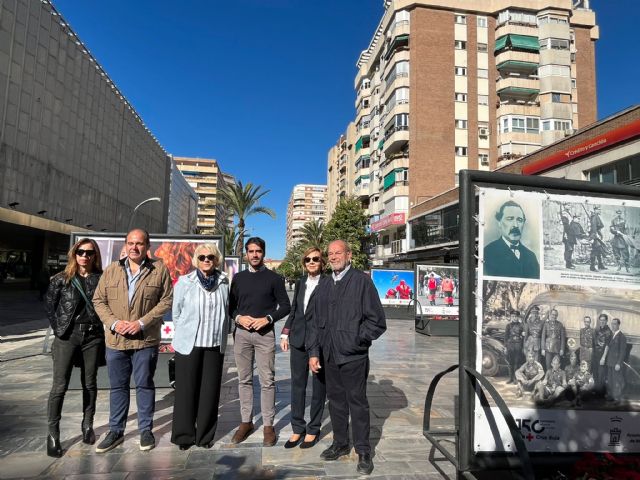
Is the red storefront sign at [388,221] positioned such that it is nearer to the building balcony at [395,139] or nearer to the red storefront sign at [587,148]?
the building balcony at [395,139]

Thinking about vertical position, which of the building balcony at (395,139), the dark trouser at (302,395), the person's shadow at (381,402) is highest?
the building balcony at (395,139)

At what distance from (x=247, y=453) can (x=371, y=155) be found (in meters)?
50.5

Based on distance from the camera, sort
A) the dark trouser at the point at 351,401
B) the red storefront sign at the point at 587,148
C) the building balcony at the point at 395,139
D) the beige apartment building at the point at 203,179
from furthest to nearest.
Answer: the beige apartment building at the point at 203,179
the building balcony at the point at 395,139
the red storefront sign at the point at 587,148
the dark trouser at the point at 351,401

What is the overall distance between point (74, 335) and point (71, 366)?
29cm

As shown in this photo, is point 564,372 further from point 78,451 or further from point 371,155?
point 371,155

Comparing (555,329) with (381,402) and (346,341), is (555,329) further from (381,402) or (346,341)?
(381,402)

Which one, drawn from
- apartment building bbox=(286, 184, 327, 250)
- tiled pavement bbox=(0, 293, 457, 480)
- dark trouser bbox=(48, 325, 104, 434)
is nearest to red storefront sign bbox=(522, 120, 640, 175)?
tiled pavement bbox=(0, 293, 457, 480)

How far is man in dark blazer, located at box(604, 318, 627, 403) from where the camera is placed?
2.62m

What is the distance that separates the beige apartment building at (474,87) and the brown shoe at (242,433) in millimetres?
38159

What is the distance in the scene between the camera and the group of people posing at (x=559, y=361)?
2.56m

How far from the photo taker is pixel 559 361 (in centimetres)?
257

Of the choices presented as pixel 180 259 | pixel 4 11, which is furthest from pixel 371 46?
pixel 180 259

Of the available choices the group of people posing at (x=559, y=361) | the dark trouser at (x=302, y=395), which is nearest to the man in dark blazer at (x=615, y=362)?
the group of people posing at (x=559, y=361)

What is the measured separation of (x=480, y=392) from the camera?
2541 millimetres
